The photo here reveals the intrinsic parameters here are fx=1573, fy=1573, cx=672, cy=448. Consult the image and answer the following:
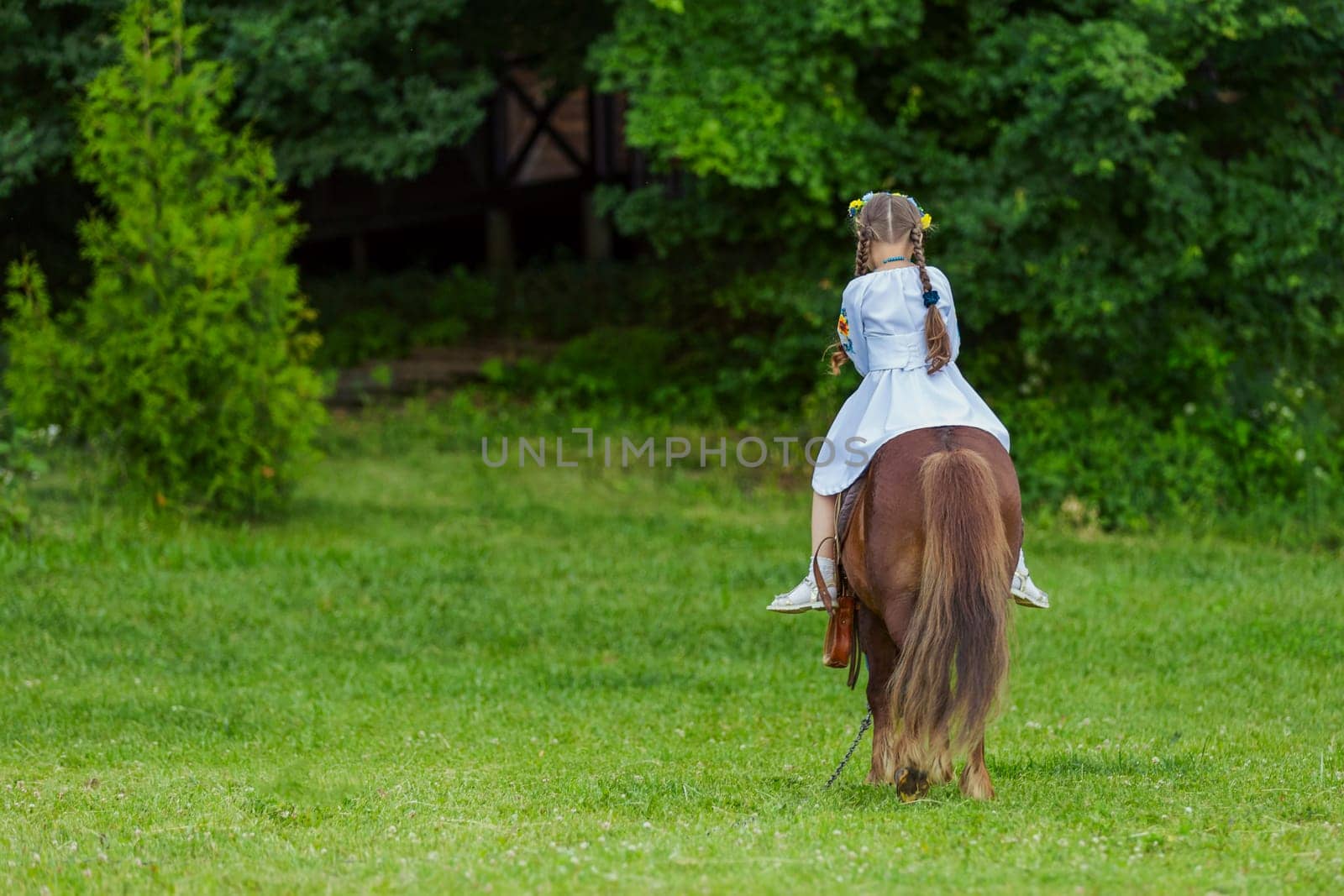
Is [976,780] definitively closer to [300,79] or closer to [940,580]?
[940,580]

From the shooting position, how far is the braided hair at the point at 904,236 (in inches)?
219

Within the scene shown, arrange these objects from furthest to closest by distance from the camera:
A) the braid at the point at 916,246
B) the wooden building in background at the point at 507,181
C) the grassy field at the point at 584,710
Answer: the wooden building in background at the point at 507,181 < the braid at the point at 916,246 < the grassy field at the point at 584,710

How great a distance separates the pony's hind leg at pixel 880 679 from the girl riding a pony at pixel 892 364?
0.20 metres

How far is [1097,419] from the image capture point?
1358 centimetres

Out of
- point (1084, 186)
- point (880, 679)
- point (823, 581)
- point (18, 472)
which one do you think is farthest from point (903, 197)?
point (18, 472)

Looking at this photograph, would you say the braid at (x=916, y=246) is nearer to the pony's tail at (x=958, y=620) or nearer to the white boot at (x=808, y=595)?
the pony's tail at (x=958, y=620)

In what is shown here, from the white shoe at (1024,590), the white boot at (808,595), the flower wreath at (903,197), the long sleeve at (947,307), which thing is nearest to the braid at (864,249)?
the flower wreath at (903,197)

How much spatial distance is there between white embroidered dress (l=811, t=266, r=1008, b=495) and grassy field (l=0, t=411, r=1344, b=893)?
1.24 metres

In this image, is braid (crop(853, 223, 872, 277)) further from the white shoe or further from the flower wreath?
the white shoe

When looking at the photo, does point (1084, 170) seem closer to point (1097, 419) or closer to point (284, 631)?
point (1097, 419)

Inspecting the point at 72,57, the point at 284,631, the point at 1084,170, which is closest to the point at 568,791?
the point at 284,631

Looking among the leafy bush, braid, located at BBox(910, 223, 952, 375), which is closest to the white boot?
braid, located at BBox(910, 223, 952, 375)

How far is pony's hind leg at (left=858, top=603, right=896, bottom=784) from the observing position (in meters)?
5.62

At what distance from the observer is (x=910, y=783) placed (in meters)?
5.37
